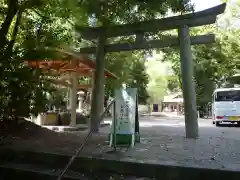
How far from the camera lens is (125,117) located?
671 cm

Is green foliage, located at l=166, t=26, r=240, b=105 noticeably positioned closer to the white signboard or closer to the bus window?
the bus window

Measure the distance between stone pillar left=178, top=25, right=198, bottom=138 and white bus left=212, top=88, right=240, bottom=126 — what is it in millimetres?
9111

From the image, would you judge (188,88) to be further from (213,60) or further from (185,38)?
(213,60)

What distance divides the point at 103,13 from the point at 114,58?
12.6 m

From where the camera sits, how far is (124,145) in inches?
264

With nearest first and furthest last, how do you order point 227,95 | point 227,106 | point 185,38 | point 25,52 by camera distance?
point 25,52, point 185,38, point 227,106, point 227,95

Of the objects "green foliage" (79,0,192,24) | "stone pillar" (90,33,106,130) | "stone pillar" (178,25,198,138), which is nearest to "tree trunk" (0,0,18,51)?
"green foliage" (79,0,192,24)

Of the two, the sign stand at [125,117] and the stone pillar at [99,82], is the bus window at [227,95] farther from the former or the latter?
the sign stand at [125,117]

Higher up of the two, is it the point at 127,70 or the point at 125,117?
the point at 127,70

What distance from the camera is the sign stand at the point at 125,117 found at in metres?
6.66

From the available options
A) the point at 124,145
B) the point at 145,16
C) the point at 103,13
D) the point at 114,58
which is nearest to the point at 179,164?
the point at 124,145

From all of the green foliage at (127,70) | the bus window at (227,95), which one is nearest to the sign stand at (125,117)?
the green foliage at (127,70)

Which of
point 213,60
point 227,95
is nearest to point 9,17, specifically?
point 227,95

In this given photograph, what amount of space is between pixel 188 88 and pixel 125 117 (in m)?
3.04
